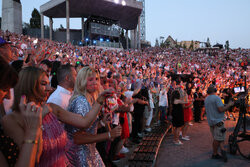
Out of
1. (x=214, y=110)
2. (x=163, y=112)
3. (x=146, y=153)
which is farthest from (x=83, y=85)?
(x=163, y=112)

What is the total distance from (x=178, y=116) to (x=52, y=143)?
562 cm

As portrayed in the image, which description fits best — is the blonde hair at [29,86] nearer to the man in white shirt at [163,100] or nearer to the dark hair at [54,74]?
the dark hair at [54,74]

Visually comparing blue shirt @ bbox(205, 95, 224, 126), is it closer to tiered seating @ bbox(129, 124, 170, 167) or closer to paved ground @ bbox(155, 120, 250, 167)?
paved ground @ bbox(155, 120, 250, 167)

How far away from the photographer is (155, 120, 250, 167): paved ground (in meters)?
5.28

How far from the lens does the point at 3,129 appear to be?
4.30 feet

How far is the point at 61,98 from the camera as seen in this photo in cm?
273

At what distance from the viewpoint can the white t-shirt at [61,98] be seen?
2.69 meters

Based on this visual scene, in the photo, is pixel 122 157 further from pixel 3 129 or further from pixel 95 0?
pixel 95 0

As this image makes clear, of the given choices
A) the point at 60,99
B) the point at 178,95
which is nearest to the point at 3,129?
the point at 60,99

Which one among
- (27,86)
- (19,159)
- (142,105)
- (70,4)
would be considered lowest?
(142,105)

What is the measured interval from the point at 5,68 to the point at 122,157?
4.55 metres

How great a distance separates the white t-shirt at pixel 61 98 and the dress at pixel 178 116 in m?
4.71

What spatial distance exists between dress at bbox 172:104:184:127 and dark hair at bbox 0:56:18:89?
6.12 meters

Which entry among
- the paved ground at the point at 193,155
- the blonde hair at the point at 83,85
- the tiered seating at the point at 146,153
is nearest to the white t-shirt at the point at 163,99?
the paved ground at the point at 193,155
